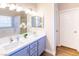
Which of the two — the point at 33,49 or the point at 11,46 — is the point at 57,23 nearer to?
the point at 33,49

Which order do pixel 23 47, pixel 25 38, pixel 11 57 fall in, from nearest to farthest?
pixel 11 57 < pixel 23 47 < pixel 25 38

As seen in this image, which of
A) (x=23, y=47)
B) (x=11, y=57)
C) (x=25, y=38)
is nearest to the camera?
(x=11, y=57)

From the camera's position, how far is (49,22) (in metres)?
1.33

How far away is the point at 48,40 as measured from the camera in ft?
4.53

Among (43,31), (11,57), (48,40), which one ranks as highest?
(43,31)

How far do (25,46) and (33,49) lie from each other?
0.49ft

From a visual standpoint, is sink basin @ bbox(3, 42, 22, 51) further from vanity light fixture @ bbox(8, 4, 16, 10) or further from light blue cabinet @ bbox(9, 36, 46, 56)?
vanity light fixture @ bbox(8, 4, 16, 10)

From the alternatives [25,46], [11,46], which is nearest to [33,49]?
[25,46]

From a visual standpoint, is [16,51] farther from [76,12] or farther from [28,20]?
[76,12]

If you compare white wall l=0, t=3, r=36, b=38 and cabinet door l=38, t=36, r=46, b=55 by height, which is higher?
white wall l=0, t=3, r=36, b=38

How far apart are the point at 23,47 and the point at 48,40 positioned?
1.14 ft

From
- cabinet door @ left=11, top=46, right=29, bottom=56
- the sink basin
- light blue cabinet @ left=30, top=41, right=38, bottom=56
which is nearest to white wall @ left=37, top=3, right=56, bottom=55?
light blue cabinet @ left=30, top=41, right=38, bottom=56

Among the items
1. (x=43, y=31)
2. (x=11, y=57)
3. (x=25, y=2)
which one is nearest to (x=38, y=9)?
(x=25, y=2)

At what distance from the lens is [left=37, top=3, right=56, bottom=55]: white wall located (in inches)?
50.2
